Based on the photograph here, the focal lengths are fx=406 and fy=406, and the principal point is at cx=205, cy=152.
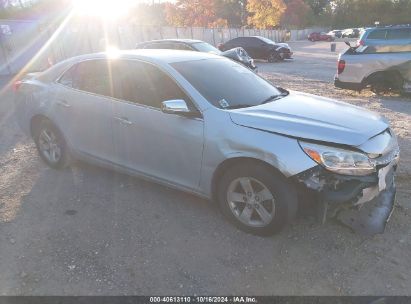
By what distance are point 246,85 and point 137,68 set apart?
118 centimetres

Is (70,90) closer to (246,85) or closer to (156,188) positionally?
(156,188)

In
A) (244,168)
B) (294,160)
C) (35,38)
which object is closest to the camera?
(294,160)

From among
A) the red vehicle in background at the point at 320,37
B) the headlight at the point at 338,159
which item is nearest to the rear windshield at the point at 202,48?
the headlight at the point at 338,159

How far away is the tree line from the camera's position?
53.7m

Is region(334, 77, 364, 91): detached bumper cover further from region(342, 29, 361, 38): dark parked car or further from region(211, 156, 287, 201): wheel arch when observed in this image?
region(342, 29, 361, 38): dark parked car

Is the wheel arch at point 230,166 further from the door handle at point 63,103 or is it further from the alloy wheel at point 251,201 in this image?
the door handle at point 63,103

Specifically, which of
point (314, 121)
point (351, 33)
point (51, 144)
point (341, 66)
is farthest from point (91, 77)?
point (351, 33)

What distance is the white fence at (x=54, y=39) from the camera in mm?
17250

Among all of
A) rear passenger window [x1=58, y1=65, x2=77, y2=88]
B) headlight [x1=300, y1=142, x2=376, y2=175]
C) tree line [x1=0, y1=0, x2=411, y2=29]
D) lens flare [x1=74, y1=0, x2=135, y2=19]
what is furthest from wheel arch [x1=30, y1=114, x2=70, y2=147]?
tree line [x1=0, y1=0, x2=411, y2=29]

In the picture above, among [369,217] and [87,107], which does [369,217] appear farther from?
[87,107]

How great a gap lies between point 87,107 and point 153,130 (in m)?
1.08

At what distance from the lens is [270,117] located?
3.57 meters

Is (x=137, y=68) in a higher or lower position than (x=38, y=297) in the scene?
higher

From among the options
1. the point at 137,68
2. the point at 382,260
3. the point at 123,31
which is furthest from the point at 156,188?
the point at 123,31
